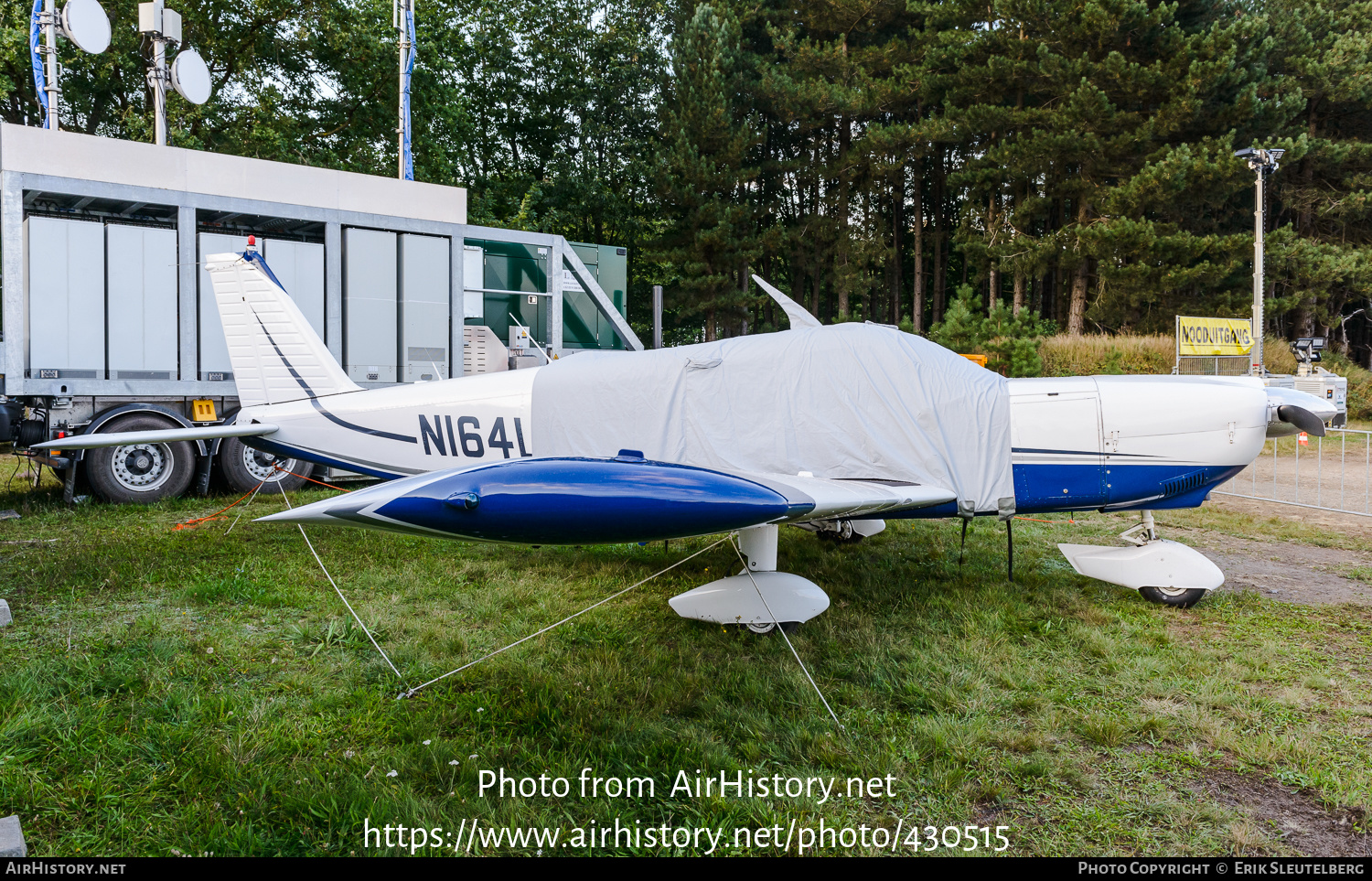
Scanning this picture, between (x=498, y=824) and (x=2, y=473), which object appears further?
(x=2, y=473)

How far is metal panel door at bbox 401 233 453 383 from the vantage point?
32.7 ft

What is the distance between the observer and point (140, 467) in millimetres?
8258

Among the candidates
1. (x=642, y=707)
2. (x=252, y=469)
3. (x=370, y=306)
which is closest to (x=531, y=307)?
(x=370, y=306)

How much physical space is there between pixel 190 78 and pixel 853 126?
2760cm

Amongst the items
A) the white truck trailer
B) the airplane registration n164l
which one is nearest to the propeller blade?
the airplane registration n164l

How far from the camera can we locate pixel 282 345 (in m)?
6.47

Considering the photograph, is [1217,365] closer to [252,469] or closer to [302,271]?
[302,271]

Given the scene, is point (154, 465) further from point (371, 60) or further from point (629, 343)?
point (371, 60)

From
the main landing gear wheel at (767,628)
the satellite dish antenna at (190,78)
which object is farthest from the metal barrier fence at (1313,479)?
the satellite dish antenna at (190,78)

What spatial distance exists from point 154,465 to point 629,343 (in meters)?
6.90

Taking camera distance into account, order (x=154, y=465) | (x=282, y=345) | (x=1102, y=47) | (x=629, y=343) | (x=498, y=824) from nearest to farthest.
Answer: (x=498, y=824) → (x=282, y=345) → (x=154, y=465) → (x=629, y=343) → (x=1102, y=47)

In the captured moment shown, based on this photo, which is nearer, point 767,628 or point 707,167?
point 767,628

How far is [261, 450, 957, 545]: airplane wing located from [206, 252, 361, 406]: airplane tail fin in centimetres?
402
